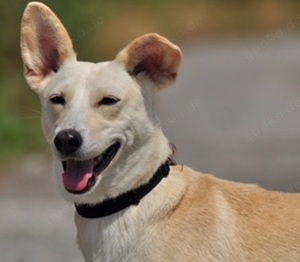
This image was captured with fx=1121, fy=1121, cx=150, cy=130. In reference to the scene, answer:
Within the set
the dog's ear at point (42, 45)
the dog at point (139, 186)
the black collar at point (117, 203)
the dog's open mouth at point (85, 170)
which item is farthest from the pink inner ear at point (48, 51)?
the black collar at point (117, 203)

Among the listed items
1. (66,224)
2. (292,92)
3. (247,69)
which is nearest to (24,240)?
(66,224)

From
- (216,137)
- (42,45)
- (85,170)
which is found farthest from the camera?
(216,137)

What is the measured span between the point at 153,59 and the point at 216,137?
9.55 m

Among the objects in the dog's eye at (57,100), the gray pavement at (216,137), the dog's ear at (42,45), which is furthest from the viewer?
the gray pavement at (216,137)

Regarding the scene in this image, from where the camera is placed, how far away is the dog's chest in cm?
571

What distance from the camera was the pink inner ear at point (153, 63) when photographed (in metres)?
5.83

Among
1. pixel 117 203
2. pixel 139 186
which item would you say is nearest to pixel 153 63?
pixel 139 186

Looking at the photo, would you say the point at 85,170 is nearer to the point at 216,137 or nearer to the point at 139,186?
the point at 139,186

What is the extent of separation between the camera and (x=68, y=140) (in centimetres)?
552

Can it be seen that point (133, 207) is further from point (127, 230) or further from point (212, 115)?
point (212, 115)

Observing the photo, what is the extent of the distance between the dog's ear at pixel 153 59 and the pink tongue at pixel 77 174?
1.90 ft

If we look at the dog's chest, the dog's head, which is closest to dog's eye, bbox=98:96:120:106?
the dog's head

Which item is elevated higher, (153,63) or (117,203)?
(153,63)

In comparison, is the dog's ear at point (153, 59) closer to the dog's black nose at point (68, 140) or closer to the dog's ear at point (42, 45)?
the dog's ear at point (42, 45)
